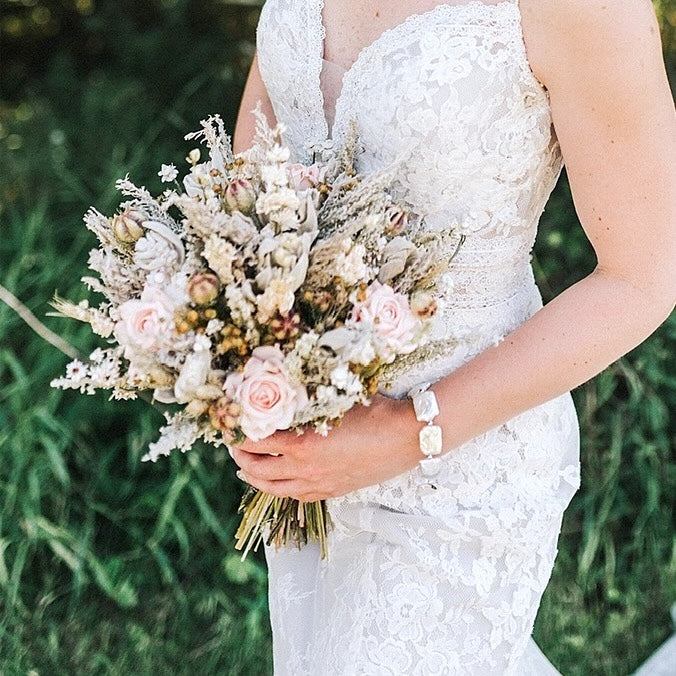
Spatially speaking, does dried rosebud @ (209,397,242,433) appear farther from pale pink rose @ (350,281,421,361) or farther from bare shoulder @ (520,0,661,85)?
bare shoulder @ (520,0,661,85)

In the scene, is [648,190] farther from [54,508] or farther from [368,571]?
[54,508]

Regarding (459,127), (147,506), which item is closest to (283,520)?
(459,127)

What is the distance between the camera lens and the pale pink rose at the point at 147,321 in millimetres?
1489

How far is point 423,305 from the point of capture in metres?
1.55

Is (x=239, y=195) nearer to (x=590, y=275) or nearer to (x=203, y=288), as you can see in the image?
(x=203, y=288)

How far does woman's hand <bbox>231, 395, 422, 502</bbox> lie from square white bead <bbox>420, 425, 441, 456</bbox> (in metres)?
0.01

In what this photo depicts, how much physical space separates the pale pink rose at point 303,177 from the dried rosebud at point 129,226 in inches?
9.2

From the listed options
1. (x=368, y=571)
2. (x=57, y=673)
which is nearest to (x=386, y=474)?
(x=368, y=571)

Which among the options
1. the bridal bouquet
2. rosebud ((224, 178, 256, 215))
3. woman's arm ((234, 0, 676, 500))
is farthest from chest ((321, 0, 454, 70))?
rosebud ((224, 178, 256, 215))

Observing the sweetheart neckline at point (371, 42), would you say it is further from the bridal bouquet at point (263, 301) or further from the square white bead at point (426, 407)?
the square white bead at point (426, 407)

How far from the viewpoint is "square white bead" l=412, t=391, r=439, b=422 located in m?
1.75

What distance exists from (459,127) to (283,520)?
2.54ft

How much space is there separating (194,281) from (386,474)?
52cm

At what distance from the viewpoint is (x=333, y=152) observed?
70.8 inches
